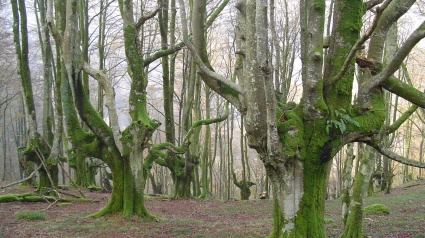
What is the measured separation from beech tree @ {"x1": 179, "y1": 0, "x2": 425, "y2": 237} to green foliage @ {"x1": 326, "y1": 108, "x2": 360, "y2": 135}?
13 mm

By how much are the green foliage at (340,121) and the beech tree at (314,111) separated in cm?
1

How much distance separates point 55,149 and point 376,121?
30.2ft

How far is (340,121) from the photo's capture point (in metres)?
4.68

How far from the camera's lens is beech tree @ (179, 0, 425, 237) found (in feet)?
14.8

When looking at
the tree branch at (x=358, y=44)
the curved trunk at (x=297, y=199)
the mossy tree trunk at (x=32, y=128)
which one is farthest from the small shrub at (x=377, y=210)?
the mossy tree trunk at (x=32, y=128)

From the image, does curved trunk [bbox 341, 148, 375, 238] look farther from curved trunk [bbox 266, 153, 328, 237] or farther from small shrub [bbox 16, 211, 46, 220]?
small shrub [bbox 16, 211, 46, 220]

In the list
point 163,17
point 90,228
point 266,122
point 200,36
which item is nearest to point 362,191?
point 266,122

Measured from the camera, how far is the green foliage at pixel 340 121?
4549 mm

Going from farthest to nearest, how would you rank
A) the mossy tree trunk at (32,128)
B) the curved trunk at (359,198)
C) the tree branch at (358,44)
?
the mossy tree trunk at (32,128) → the curved trunk at (359,198) → the tree branch at (358,44)

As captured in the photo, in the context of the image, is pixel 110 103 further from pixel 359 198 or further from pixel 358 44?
pixel 358 44

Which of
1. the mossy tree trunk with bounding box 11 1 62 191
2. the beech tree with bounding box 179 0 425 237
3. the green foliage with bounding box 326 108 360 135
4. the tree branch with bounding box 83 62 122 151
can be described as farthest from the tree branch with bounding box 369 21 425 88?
the mossy tree trunk with bounding box 11 1 62 191

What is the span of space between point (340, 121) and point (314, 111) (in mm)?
369

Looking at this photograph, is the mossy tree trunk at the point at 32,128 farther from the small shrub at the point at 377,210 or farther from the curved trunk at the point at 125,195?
the small shrub at the point at 377,210

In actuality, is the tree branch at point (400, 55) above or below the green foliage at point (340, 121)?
above
